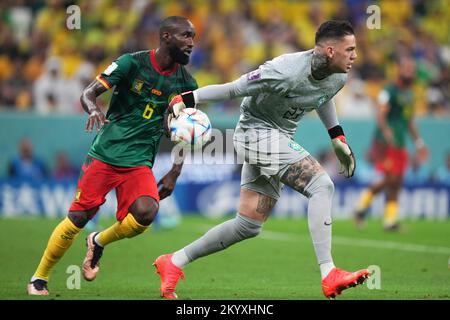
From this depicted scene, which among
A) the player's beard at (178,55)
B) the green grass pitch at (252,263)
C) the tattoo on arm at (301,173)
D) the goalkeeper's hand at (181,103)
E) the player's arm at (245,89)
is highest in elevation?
the player's beard at (178,55)

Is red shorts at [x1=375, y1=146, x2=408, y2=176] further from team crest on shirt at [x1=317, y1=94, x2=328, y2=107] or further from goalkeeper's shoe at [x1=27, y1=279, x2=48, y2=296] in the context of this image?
goalkeeper's shoe at [x1=27, y1=279, x2=48, y2=296]

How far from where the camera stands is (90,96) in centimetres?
746

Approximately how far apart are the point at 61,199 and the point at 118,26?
4.33 metres

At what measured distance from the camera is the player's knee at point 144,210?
7.64m

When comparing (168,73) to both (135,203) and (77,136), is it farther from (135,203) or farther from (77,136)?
(77,136)

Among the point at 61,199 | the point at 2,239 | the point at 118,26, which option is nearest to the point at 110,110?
the point at 2,239

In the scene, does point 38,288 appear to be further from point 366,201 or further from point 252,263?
point 366,201

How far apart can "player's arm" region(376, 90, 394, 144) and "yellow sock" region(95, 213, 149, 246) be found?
306 inches

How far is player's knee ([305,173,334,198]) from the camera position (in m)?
7.16

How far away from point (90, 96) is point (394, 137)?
8.78 meters

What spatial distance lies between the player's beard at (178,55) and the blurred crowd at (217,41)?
10411mm

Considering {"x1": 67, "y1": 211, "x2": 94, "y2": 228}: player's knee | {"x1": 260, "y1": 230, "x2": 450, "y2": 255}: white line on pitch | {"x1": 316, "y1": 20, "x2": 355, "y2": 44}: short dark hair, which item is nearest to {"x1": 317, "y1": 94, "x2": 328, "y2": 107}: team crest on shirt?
{"x1": 316, "y1": 20, "x2": 355, "y2": 44}: short dark hair

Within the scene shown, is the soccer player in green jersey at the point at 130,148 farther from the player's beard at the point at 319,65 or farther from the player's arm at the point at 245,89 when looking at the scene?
the player's beard at the point at 319,65

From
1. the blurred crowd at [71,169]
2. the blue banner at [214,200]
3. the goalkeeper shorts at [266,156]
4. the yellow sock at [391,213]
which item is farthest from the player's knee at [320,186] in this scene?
the blurred crowd at [71,169]
